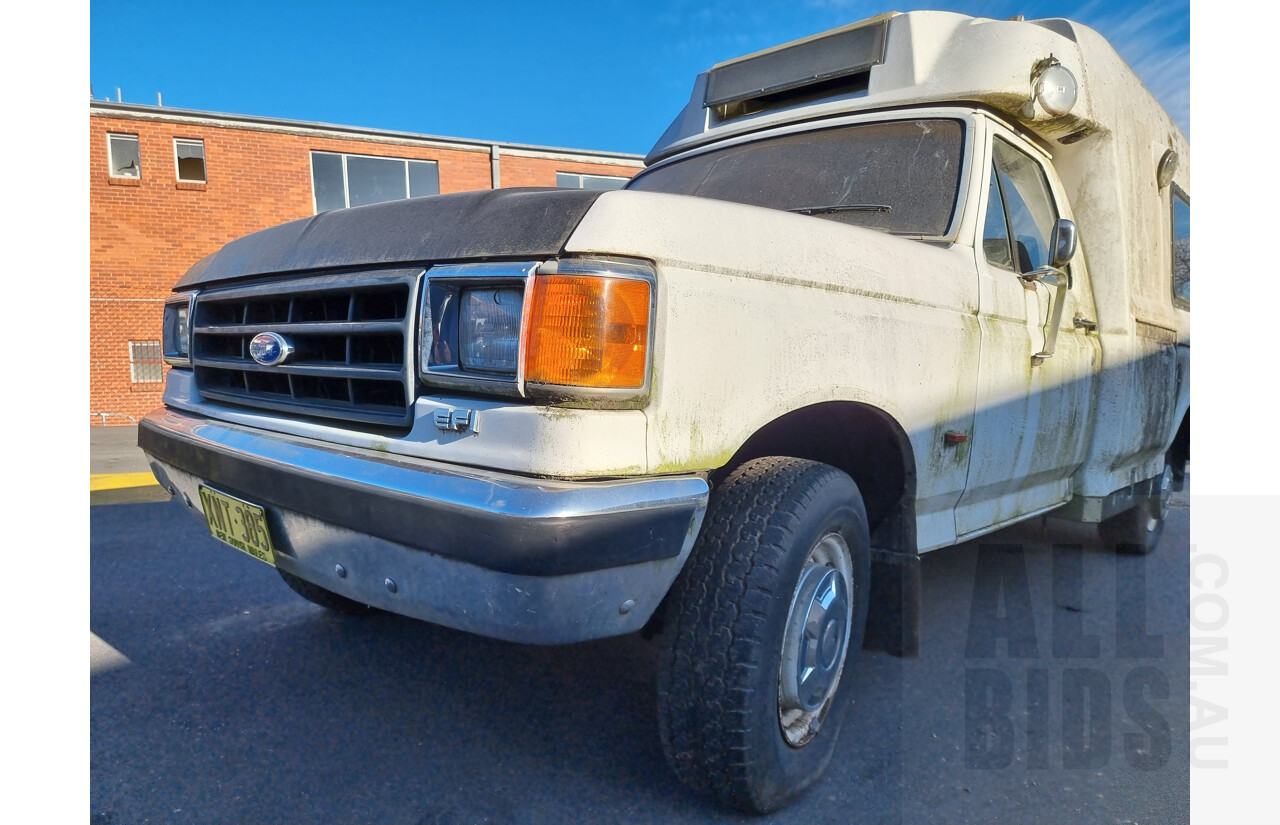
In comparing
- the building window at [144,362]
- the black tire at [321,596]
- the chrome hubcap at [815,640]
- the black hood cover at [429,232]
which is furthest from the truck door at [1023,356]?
the building window at [144,362]

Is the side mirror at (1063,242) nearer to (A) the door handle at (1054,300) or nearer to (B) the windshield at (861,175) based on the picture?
(A) the door handle at (1054,300)

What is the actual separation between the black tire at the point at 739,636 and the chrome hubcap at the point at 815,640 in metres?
0.03

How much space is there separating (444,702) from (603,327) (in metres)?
1.61

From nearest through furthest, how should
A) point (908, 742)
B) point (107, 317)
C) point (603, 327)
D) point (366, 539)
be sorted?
point (603, 327), point (366, 539), point (908, 742), point (107, 317)

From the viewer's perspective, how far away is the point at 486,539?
1.53m

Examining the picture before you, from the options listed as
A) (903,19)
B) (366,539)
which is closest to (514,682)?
(366,539)

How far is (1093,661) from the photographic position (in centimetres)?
310

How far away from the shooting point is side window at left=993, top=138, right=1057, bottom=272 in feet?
9.68

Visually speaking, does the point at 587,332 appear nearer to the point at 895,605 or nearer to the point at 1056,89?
the point at 895,605

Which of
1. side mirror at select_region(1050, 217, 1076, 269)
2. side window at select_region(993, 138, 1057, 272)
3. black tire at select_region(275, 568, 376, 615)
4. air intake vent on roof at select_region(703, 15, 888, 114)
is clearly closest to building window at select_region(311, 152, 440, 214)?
air intake vent on roof at select_region(703, 15, 888, 114)

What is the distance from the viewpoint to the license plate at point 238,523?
2047 millimetres

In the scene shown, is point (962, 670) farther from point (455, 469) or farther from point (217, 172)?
point (217, 172)

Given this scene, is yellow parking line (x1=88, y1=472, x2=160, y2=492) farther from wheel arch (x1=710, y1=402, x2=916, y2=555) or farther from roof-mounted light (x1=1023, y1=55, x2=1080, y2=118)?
roof-mounted light (x1=1023, y1=55, x2=1080, y2=118)

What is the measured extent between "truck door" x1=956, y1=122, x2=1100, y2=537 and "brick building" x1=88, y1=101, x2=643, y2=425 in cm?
1451
